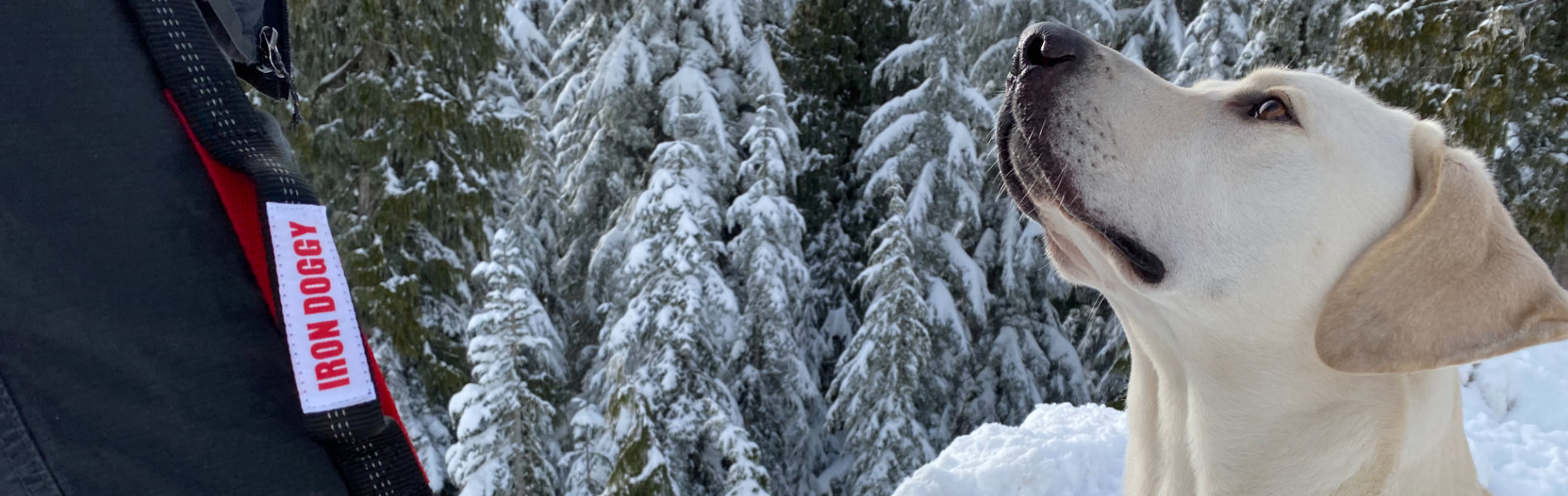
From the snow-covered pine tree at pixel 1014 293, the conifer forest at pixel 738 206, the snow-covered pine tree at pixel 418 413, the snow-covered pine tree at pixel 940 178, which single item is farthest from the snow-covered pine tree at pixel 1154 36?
the snow-covered pine tree at pixel 418 413

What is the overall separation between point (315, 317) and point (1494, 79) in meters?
10.5

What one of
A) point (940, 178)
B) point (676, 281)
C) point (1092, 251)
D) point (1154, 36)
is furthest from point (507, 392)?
point (1154, 36)

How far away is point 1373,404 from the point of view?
218cm

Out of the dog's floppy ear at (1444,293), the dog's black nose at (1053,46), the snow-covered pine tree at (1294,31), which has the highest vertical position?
the dog's black nose at (1053,46)

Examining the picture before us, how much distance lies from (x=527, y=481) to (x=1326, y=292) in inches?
437

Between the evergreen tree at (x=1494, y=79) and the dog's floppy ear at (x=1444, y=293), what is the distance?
26.7ft

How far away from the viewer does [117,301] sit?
1.06 m

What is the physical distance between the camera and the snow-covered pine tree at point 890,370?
1538 centimetres

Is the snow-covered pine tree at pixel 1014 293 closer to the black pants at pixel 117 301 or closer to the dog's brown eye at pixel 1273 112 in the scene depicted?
the dog's brown eye at pixel 1273 112

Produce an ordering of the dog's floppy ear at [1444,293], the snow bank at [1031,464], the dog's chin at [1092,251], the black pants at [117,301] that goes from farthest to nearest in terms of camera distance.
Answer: the snow bank at [1031,464] < the dog's chin at [1092,251] < the dog's floppy ear at [1444,293] < the black pants at [117,301]

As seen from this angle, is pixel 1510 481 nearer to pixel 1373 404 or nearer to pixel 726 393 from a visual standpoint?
pixel 1373 404

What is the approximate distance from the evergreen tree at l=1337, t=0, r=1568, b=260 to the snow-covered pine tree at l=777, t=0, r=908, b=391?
9062mm

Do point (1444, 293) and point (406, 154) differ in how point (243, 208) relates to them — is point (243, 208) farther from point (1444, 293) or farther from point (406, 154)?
point (406, 154)

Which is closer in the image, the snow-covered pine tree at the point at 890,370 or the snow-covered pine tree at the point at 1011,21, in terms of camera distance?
the snow-covered pine tree at the point at 890,370
